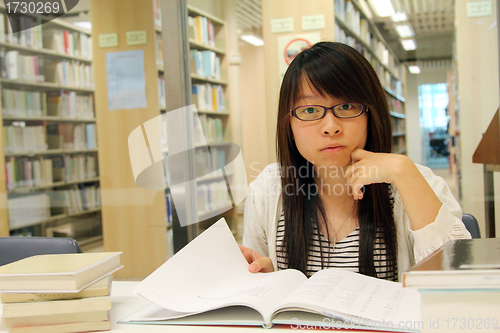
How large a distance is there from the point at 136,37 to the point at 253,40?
2.52 feet

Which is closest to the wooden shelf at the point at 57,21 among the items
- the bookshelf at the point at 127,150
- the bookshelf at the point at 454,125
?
the bookshelf at the point at 127,150

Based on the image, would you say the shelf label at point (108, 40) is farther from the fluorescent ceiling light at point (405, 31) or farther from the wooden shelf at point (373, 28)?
the fluorescent ceiling light at point (405, 31)

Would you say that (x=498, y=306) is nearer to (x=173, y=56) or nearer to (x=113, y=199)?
(x=173, y=56)

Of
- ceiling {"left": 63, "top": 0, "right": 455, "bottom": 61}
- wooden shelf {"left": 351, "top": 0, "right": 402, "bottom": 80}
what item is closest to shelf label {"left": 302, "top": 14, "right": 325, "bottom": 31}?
wooden shelf {"left": 351, "top": 0, "right": 402, "bottom": 80}

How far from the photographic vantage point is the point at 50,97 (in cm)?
295

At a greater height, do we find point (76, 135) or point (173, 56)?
point (173, 56)

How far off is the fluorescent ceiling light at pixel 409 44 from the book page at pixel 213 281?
6.46ft

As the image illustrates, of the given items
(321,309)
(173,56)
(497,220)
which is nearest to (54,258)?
(321,309)

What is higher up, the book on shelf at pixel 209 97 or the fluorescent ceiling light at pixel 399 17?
the fluorescent ceiling light at pixel 399 17

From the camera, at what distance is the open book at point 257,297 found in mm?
624

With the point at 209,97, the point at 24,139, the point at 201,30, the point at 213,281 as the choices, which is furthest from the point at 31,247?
the point at 24,139

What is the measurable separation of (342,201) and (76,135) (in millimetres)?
2333

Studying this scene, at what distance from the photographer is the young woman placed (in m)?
0.90

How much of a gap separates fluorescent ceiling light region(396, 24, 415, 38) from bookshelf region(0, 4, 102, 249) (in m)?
2.10
